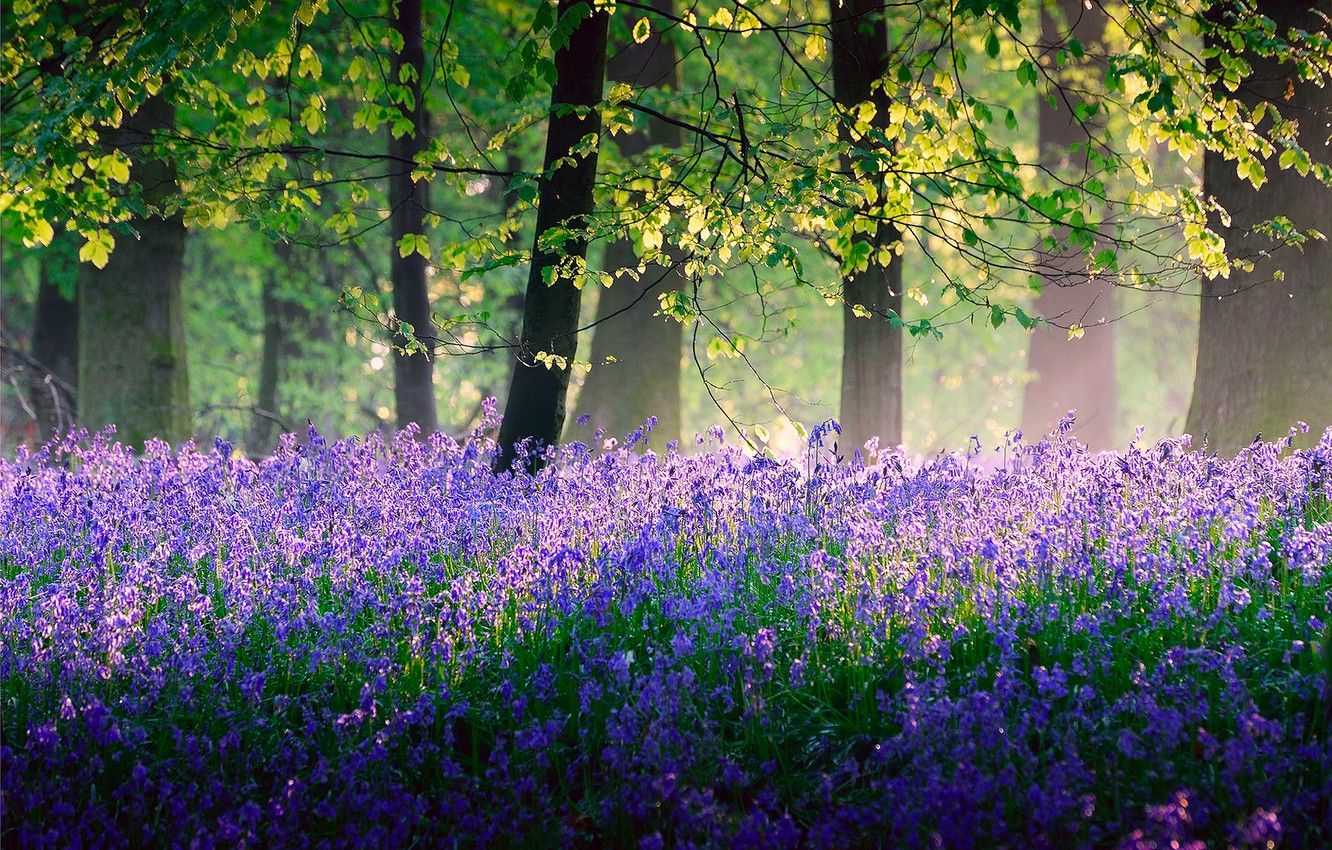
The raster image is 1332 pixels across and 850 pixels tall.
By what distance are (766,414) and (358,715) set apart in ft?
98.1

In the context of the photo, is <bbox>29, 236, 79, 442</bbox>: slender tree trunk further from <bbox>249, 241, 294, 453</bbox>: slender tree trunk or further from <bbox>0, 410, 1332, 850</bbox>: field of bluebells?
A: <bbox>0, 410, 1332, 850</bbox>: field of bluebells

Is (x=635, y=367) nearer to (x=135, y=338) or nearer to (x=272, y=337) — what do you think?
(x=135, y=338)

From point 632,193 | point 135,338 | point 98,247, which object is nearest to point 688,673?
point 98,247

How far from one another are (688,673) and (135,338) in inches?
373

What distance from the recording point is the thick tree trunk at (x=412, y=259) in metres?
10.6

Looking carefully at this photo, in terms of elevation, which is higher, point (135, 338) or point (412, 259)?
point (412, 259)

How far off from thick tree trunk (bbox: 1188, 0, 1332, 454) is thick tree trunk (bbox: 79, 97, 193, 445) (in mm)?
9932

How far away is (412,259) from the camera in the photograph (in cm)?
1145

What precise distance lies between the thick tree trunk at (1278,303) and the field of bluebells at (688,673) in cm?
279

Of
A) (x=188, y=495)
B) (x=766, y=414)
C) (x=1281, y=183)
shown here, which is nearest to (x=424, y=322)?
(x=188, y=495)

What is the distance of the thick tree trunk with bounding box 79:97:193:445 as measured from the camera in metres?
11.1

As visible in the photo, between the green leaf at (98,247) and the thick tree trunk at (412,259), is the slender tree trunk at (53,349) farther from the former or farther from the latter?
the green leaf at (98,247)

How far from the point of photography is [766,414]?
33219mm

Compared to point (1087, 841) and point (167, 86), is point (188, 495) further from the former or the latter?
point (1087, 841)
